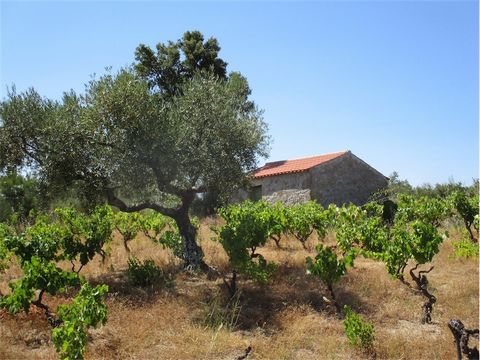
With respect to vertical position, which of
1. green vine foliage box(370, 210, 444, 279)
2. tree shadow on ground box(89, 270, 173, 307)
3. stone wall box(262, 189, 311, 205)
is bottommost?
tree shadow on ground box(89, 270, 173, 307)

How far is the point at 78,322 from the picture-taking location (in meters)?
5.77

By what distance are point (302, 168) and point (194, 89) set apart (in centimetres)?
1206

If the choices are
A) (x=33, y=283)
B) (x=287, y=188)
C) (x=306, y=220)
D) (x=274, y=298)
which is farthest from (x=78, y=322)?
(x=287, y=188)

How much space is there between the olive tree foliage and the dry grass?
8.57ft

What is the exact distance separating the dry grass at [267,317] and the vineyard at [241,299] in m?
0.03

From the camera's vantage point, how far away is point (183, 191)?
1112 centimetres

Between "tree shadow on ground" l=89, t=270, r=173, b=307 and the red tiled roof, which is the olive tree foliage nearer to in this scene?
"tree shadow on ground" l=89, t=270, r=173, b=307

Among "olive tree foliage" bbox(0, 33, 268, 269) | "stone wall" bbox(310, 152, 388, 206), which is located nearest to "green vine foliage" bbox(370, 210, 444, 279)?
"olive tree foliage" bbox(0, 33, 268, 269)

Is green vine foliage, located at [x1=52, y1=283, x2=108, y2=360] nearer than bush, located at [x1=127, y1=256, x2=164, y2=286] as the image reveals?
Yes

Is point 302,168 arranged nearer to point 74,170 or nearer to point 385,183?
point 385,183

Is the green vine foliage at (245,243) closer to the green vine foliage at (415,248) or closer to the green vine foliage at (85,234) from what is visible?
the green vine foliage at (415,248)

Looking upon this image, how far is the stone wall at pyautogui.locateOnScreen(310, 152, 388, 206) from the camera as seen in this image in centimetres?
2178

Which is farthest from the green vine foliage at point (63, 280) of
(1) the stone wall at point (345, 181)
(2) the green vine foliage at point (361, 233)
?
(1) the stone wall at point (345, 181)

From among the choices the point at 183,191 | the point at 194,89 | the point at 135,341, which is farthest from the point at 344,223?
the point at 135,341
